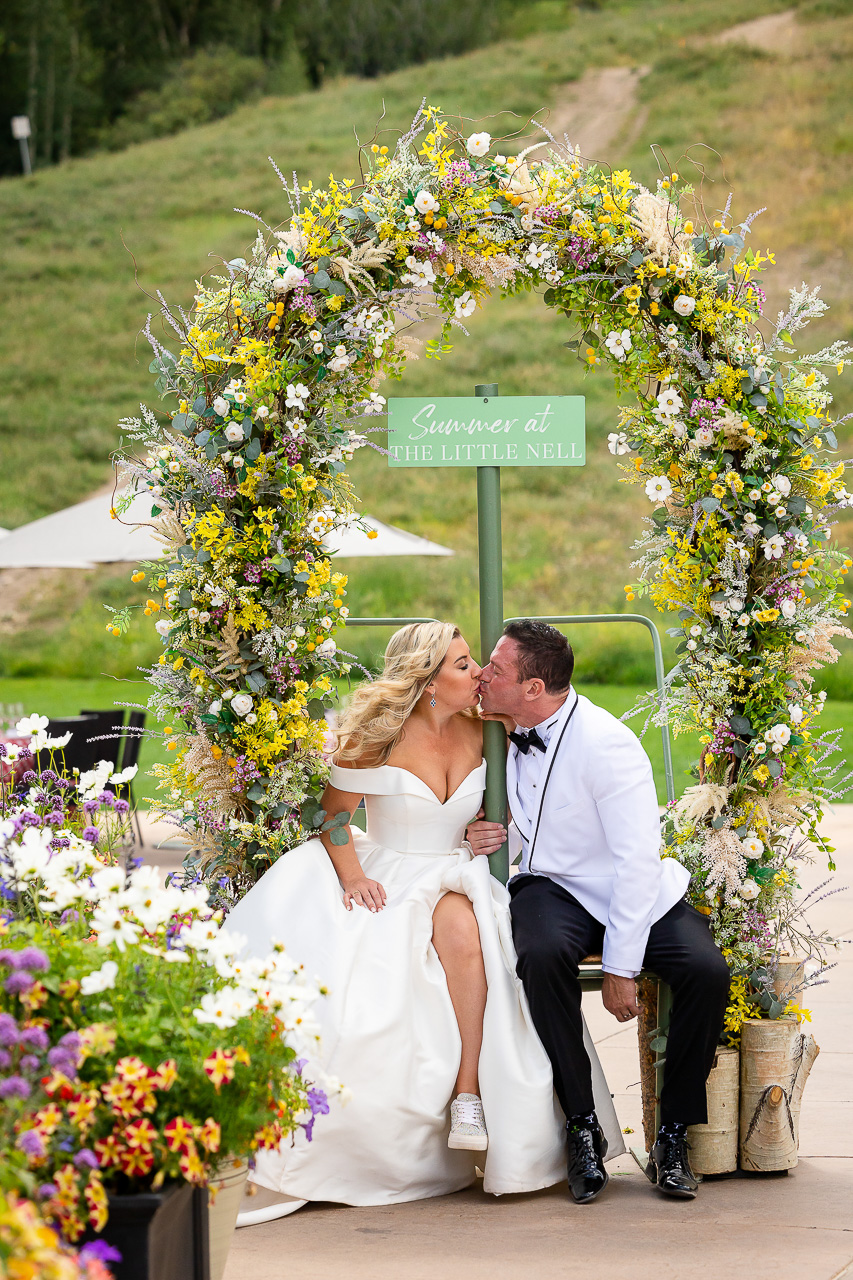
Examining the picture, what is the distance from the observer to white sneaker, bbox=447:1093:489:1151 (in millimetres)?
3039

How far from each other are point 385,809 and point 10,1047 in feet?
5.67

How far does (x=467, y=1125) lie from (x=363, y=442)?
1718mm

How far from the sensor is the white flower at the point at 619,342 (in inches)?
137

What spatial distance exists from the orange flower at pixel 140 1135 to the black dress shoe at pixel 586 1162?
59.6 inches

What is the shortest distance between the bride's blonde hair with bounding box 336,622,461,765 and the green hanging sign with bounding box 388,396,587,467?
0.49 m

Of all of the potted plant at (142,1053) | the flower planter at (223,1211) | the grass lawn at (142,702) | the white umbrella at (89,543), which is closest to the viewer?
the potted plant at (142,1053)

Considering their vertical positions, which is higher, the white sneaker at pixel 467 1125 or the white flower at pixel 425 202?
the white flower at pixel 425 202

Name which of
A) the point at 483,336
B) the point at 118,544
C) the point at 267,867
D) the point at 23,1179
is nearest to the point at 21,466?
the point at 483,336

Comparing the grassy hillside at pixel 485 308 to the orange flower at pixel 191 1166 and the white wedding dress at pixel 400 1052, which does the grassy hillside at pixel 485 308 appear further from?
the orange flower at pixel 191 1166

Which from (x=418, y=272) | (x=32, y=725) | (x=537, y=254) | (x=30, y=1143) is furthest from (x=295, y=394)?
(x=30, y=1143)

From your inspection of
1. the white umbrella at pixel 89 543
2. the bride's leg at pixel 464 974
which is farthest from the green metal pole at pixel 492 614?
the white umbrella at pixel 89 543

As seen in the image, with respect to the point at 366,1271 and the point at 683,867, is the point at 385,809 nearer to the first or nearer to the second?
the point at 683,867

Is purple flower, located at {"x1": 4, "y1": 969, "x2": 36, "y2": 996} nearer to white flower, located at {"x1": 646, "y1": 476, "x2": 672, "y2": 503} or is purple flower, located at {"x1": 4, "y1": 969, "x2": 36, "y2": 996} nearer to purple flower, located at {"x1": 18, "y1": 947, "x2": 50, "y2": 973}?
purple flower, located at {"x1": 18, "y1": 947, "x2": 50, "y2": 973}

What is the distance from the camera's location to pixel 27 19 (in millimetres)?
35125
